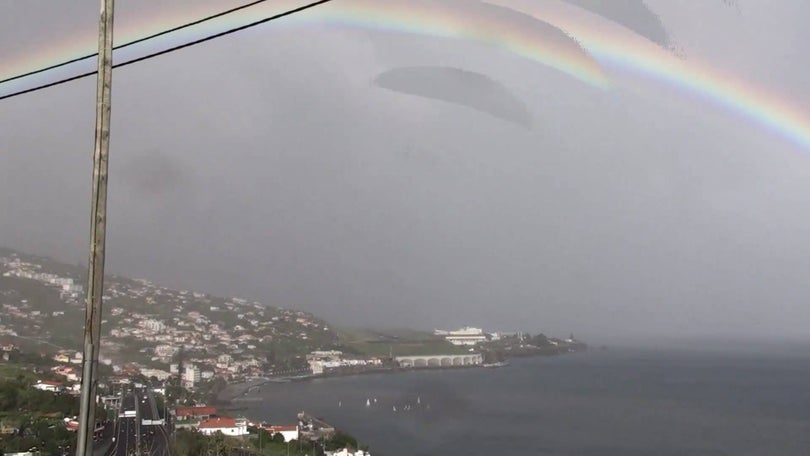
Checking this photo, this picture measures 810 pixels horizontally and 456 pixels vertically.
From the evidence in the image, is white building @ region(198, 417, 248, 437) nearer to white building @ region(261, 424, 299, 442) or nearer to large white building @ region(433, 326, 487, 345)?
white building @ region(261, 424, 299, 442)

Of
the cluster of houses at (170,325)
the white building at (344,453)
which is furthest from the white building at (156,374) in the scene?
the white building at (344,453)

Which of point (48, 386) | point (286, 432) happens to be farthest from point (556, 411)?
point (48, 386)

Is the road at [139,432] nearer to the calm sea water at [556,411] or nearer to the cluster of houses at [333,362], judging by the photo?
the calm sea water at [556,411]

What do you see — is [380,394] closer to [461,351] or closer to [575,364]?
[461,351]

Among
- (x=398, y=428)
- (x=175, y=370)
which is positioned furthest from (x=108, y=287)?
(x=398, y=428)

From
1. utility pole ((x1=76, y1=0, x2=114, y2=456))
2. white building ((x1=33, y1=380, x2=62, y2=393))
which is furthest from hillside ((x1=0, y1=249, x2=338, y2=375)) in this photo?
utility pole ((x1=76, y1=0, x2=114, y2=456))

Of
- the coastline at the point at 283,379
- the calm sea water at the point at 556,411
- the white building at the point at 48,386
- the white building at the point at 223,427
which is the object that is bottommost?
the calm sea water at the point at 556,411
